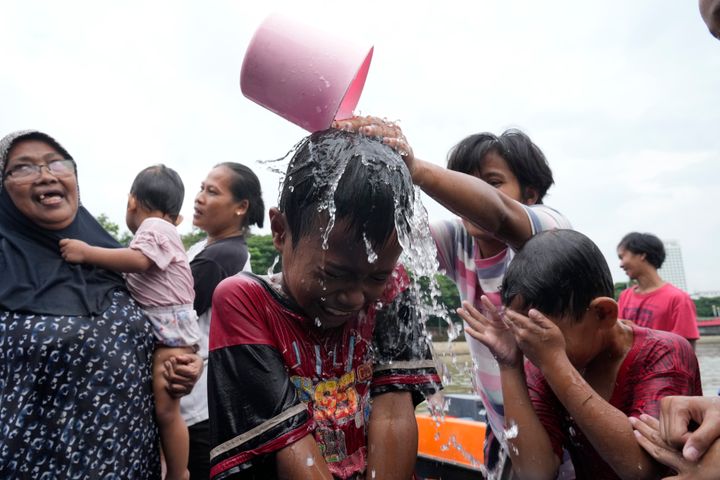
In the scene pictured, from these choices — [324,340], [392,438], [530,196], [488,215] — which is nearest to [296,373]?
[324,340]

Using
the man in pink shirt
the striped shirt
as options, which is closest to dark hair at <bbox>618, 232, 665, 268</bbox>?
the man in pink shirt

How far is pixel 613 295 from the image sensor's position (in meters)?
2.19

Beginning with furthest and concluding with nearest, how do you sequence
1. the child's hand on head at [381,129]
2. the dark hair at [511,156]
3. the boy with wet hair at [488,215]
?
the dark hair at [511,156]
the boy with wet hair at [488,215]
the child's hand on head at [381,129]

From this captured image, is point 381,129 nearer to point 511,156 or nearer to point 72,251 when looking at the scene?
point 511,156

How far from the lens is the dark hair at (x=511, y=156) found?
9.41ft

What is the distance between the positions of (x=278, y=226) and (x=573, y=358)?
3.99 feet

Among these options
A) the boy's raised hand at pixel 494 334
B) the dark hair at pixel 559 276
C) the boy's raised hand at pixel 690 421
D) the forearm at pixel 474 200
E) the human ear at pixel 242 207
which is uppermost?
the forearm at pixel 474 200

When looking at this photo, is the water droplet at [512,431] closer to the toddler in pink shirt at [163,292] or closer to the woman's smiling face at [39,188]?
the toddler in pink shirt at [163,292]

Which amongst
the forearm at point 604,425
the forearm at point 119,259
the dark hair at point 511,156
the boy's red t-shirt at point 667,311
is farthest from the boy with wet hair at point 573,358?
→ the boy's red t-shirt at point 667,311

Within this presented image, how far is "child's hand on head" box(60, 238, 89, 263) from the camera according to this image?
106 inches

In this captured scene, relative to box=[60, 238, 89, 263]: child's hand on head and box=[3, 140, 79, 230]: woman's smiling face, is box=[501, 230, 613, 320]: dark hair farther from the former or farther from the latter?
box=[3, 140, 79, 230]: woman's smiling face

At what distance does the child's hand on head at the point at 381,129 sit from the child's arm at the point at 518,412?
2.33ft

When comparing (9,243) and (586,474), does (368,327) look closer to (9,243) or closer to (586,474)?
(586,474)

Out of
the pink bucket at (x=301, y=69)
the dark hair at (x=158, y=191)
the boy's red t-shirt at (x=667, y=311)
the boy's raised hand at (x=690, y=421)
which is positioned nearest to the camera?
the boy's raised hand at (x=690, y=421)
